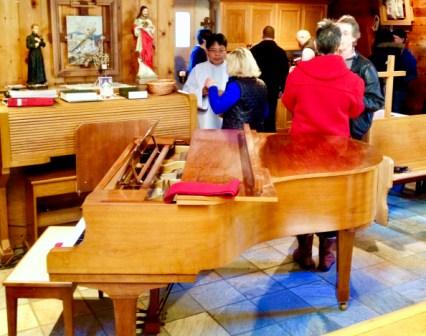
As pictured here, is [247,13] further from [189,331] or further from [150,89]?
[189,331]

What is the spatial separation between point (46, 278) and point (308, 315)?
144cm

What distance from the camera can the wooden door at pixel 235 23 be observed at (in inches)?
287

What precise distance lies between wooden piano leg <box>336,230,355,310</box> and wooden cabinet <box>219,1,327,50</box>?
468cm

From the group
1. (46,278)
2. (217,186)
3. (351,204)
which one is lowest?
(46,278)

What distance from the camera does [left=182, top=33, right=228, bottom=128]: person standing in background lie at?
4.70 metres

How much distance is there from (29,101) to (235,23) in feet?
13.9

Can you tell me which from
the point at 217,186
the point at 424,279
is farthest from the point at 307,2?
the point at 217,186

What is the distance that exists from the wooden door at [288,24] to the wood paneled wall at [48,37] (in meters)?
3.38

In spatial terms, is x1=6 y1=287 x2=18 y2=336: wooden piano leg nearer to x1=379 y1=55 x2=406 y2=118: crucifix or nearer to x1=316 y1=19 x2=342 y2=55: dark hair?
x1=316 y1=19 x2=342 y2=55: dark hair

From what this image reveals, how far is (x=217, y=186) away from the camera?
218 centimetres

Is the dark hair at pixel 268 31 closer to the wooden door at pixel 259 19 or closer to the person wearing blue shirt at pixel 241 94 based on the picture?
the wooden door at pixel 259 19

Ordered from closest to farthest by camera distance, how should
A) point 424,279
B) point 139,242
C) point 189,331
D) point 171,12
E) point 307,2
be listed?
point 139,242, point 189,331, point 424,279, point 171,12, point 307,2

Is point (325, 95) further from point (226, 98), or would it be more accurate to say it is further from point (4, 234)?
point (4, 234)

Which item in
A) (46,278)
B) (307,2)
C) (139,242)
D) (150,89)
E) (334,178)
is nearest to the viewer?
(139,242)
